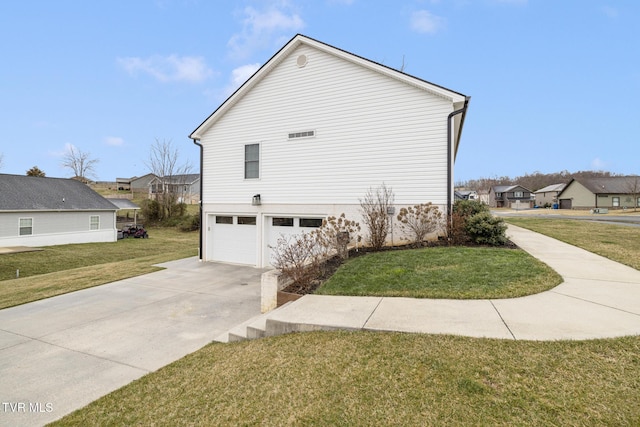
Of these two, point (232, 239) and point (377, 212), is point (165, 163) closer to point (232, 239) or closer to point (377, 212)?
point (232, 239)

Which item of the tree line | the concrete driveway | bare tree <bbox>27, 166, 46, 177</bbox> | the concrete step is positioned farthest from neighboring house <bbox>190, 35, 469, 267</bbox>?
the tree line

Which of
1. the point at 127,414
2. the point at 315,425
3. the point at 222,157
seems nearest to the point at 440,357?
the point at 315,425

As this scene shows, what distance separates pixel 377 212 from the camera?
9.49 metres

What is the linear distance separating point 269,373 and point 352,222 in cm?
676

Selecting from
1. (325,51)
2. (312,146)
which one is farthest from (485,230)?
(325,51)

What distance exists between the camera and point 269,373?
11.5ft

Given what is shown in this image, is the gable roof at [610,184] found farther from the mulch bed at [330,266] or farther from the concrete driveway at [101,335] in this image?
the concrete driveway at [101,335]

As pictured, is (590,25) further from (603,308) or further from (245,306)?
(245,306)

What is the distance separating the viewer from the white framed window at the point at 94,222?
25.0m

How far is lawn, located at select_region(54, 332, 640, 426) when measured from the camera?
2500 mm

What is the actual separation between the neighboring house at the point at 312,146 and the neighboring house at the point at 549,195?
62.3m

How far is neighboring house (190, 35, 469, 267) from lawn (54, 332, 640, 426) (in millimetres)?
6257

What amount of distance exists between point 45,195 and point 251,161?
71.9ft

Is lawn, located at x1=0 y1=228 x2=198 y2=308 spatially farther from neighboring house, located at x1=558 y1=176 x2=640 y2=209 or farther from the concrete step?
neighboring house, located at x1=558 y1=176 x2=640 y2=209
